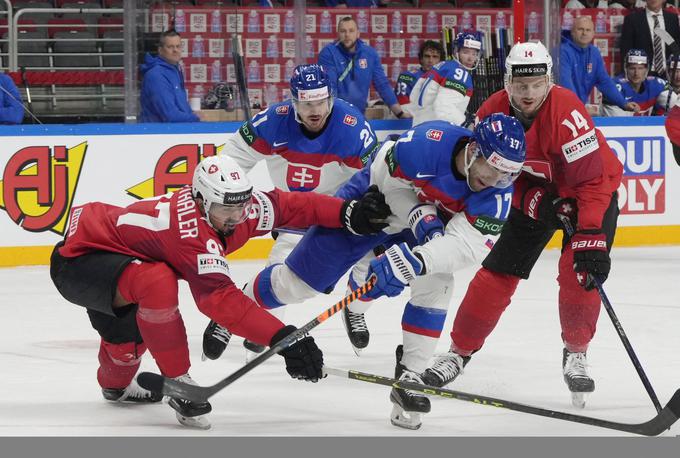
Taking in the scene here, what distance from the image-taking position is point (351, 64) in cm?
824

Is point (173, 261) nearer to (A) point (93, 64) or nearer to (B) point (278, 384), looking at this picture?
(B) point (278, 384)

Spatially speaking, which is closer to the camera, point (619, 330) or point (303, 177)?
point (619, 330)

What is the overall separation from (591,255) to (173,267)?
1382 mm

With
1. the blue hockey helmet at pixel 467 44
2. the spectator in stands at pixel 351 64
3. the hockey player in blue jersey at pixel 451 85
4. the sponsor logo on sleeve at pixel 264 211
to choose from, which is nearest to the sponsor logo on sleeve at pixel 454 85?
the hockey player in blue jersey at pixel 451 85

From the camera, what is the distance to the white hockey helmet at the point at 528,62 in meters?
4.32

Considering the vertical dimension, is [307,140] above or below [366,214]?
above

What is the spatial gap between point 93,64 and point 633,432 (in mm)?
6681

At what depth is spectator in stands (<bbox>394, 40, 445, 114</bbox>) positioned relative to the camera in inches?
329

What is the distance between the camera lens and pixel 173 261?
12.8 ft

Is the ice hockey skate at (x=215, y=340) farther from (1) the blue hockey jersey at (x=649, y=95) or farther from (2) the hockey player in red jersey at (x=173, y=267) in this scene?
(1) the blue hockey jersey at (x=649, y=95)

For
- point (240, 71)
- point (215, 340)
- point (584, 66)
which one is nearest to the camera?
point (215, 340)

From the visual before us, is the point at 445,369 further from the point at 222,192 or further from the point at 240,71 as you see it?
the point at 240,71

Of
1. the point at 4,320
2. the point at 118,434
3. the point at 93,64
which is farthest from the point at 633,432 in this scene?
the point at 93,64

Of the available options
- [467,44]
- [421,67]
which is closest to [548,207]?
[467,44]
